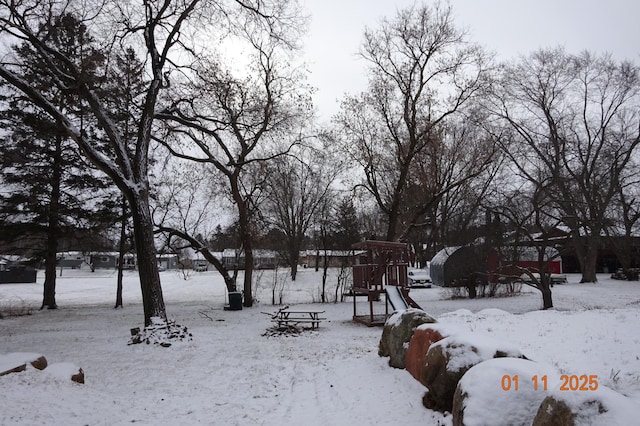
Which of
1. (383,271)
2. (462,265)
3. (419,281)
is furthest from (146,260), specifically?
(419,281)

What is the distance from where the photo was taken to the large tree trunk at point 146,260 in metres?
12.4

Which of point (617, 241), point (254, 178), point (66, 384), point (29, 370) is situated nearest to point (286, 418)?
point (66, 384)

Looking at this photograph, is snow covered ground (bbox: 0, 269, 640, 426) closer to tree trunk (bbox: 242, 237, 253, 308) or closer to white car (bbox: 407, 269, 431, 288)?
tree trunk (bbox: 242, 237, 253, 308)

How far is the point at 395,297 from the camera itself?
51.0ft

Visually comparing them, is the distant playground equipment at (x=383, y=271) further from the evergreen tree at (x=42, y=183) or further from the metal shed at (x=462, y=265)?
the evergreen tree at (x=42, y=183)

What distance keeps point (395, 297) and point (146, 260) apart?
26.9 feet

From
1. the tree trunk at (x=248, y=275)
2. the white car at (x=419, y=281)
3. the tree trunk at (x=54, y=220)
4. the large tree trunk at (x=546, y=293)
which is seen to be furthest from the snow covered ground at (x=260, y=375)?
the white car at (x=419, y=281)

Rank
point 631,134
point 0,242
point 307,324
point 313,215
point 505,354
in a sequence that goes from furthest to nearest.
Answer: point 313,215 < point 631,134 < point 0,242 < point 307,324 < point 505,354

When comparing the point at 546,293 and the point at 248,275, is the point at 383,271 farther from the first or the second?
the point at 248,275

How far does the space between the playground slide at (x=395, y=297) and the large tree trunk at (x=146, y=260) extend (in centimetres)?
727

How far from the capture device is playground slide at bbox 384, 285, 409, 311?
14992mm

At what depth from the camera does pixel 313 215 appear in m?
41.6

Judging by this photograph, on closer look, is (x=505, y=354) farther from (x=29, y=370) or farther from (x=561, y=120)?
(x=561, y=120)

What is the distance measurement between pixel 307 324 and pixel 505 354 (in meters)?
11.0
